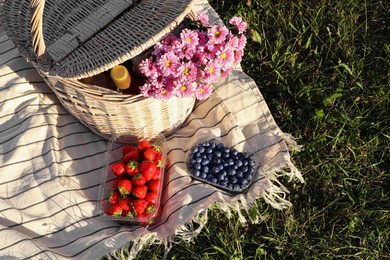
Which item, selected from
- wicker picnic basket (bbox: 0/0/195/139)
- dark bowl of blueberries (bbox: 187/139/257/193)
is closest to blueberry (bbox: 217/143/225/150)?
dark bowl of blueberries (bbox: 187/139/257/193)

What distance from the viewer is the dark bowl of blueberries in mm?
1769

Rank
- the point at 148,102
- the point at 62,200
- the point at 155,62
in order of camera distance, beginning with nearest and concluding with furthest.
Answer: the point at 155,62 < the point at 148,102 < the point at 62,200

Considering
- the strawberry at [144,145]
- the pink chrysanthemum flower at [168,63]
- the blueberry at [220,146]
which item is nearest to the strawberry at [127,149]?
the strawberry at [144,145]

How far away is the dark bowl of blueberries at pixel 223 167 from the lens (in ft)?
5.80

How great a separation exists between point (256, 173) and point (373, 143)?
0.57 meters

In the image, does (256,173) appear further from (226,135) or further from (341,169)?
(341,169)

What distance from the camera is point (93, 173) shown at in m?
1.88

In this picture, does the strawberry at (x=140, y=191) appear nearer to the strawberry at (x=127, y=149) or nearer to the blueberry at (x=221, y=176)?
the strawberry at (x=127, y=149)

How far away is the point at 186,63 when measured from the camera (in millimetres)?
1511

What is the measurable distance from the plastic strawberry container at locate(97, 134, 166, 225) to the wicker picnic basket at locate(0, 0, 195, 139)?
0.14 feet

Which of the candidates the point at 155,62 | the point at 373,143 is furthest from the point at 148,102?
the point at 373,143

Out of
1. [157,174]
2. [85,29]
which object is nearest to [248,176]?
[157,174]

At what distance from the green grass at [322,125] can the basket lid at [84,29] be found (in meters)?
0.62

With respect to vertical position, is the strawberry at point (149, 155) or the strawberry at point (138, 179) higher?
the strawberry at point (149, 155)
